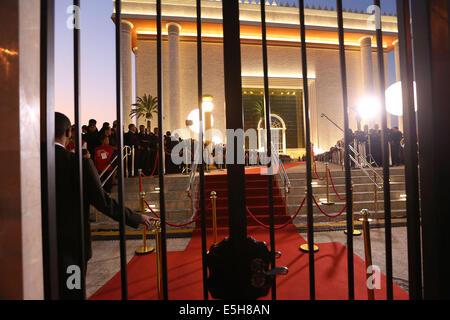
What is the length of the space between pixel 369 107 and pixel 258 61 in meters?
8.04

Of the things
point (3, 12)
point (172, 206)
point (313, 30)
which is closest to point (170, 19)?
point (313, 30)

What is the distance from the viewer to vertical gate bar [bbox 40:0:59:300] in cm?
88

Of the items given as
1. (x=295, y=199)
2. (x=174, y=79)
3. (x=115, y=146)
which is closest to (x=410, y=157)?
(x=295, y=199)

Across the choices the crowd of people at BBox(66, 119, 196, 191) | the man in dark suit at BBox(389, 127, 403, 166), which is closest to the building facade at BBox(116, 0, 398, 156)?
the man in dark suit at BBox(389, 127, 403, 166)

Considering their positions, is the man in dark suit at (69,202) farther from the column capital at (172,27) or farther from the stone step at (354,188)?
the column capital at (172,27)

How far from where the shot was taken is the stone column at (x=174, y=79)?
13.4 metres

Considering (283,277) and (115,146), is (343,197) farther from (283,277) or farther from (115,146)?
(115,146)

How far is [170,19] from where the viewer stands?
13.5 meters

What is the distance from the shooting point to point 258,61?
15.7 meters

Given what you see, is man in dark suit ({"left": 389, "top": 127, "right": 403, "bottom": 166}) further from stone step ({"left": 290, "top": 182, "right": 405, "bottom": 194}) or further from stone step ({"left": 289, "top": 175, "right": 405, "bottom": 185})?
stone step ({"left": 290, "top": 182, "right": 405, "bottom": 194})

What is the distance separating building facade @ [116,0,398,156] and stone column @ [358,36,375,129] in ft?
0.21

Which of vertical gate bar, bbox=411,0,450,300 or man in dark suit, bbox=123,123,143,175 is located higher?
man in dark suit, bbox=123,123,143,175

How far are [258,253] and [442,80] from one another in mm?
1020
